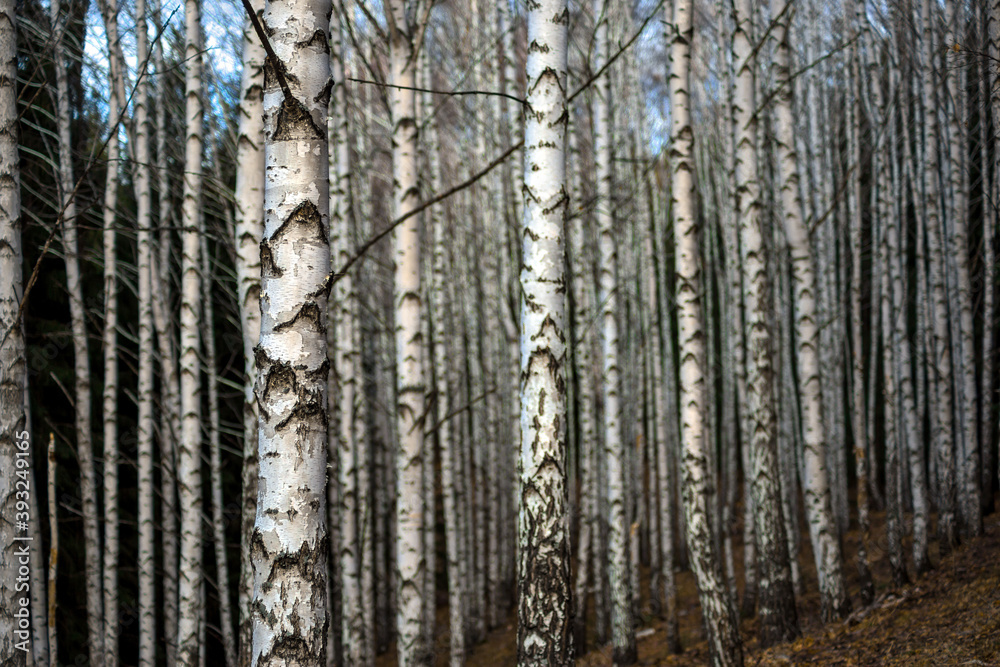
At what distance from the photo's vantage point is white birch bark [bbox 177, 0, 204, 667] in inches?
182

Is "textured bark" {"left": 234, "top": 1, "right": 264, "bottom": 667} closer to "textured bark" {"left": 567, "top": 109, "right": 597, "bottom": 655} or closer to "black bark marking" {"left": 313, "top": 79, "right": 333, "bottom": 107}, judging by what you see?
"black bark marking" {"left": 313, "top": 79, "right": 333, "bottom": 107}

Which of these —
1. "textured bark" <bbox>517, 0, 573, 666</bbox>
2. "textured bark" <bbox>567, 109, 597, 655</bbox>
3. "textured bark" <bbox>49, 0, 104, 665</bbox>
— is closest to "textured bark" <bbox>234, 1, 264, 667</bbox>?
"textured bark" <bbox>517, 0, 573, 666</bbox>

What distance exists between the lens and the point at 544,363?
288 centimetres

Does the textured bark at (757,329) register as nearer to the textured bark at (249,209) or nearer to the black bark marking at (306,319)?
the textured bark at (249,209)

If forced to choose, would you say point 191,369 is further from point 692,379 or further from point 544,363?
point 692,379

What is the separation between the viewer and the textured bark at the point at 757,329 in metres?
4.77

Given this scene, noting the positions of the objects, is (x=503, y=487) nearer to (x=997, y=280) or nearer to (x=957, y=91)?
(x=997, y=280)

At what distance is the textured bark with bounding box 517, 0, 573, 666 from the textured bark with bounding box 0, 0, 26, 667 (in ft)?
7.21

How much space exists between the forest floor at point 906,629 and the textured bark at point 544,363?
2208mm

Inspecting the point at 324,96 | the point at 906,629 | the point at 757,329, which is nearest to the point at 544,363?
the point at 324,96

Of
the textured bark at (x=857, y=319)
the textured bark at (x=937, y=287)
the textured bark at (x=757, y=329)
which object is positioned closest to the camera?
the textured bark at (x=757, y=329)

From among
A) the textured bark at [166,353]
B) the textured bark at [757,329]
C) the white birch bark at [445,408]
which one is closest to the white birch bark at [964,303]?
the textured bark at [757,329]

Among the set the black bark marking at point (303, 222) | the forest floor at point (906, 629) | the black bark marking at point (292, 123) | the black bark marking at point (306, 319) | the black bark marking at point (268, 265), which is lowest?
the forest floor at point (906, 629)

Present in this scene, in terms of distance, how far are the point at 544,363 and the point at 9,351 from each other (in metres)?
2.36
